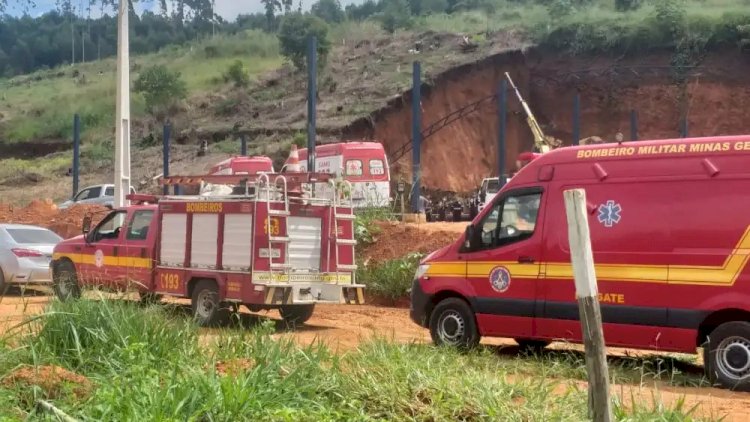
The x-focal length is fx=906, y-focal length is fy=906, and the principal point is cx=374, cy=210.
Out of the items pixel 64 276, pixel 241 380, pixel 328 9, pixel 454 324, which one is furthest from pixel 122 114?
pixel 328 9

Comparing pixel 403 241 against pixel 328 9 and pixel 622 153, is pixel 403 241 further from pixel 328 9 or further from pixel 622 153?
pixel 328 9

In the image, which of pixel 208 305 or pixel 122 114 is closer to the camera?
pixel 208 305

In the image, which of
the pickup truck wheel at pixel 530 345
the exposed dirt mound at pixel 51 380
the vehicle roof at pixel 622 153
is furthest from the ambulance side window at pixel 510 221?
the exposed dirt mound at pixel 51 380

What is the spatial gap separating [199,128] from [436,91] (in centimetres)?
1514

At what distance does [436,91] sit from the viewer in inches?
1797

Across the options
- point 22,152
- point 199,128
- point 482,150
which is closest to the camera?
point 482,150

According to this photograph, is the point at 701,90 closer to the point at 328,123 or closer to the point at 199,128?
the point at 328,123

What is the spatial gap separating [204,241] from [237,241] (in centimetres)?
75

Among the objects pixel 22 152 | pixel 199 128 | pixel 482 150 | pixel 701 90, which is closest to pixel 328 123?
pixel 482 150

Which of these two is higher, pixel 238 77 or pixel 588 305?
pixel 238 77

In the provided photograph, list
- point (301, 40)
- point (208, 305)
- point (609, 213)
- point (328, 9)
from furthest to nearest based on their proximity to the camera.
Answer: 1. point (328, 9)
2. point (301, 40)
3. point (208, 305)
4. point (609, 213)

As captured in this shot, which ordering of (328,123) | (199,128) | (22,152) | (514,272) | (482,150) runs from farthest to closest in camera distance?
(22,152) → (199,128) → (482,150) → (328,123) → (514,272)

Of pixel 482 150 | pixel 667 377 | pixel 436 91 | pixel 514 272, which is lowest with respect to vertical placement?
pixel 667 377

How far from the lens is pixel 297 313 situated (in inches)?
562
